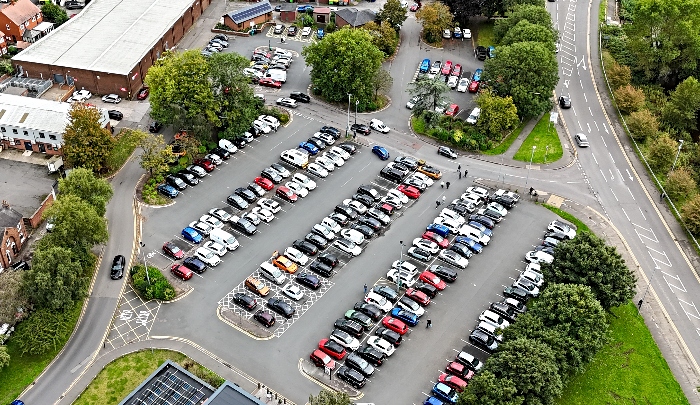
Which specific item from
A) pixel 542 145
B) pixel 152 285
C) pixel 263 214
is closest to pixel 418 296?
pixel 263 214

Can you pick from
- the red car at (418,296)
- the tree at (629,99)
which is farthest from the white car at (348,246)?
the tree at (629,99)

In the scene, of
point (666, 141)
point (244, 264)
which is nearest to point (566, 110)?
point (666, 141)

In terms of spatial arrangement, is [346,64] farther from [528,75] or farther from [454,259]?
[454,259]

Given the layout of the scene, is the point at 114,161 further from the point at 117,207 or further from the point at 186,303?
the point at 186,303

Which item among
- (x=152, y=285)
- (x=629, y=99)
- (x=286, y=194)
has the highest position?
(x=629, y=99)

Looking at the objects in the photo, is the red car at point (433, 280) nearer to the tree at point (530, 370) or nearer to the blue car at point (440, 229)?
the blue car at point (440, 229)
